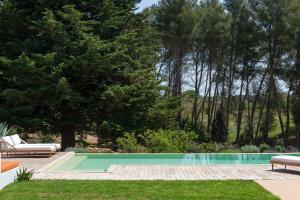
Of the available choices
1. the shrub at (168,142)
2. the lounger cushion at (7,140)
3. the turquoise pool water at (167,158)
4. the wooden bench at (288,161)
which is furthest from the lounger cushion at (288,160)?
the lounger cushion at (7,140)

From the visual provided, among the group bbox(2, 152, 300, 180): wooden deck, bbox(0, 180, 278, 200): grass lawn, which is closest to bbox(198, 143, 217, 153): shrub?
bbox(2, 152, 300, 180): wooden deck

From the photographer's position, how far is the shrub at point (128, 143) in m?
16.6

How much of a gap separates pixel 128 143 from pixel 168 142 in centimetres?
146

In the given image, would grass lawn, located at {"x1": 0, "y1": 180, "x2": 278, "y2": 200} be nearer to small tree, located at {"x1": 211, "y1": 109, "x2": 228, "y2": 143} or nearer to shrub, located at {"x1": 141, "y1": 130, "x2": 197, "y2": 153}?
shrub, located at {"x1": 141, "y1": 130, "x2": 197, "y2": 153}


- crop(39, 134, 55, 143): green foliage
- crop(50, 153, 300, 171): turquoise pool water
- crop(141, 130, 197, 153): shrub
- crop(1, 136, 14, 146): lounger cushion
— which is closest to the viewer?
crop(1, 136, 14, 146): lounger cushion

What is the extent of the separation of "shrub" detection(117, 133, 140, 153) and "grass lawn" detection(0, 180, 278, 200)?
8.29 m

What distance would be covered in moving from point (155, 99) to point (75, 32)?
418 centimetres

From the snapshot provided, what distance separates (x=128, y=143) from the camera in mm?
16922

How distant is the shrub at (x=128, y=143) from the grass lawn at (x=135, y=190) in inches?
327

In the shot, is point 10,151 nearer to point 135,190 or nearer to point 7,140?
point 7,140

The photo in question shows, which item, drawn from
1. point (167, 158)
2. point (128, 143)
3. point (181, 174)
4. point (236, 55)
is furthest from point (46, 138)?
point (181, 174)

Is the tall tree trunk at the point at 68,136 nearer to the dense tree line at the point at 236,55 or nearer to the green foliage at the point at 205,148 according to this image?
the green foliage at the point at 205,148

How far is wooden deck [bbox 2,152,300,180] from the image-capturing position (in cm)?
905

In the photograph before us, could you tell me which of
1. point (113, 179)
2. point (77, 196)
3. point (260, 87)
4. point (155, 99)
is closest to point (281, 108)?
point (260, 87)
